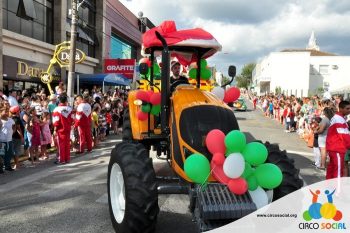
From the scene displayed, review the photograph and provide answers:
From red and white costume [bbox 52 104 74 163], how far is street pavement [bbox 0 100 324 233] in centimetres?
34

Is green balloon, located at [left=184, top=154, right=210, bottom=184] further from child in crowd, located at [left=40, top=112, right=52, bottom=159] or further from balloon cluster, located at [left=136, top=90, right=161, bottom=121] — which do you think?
child in crowd, located at [left=40, top=112, right=52, bottom=159]

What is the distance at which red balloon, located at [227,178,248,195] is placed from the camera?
12.8 ft

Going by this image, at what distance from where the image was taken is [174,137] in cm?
482

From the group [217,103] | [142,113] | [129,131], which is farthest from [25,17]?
[217,103]

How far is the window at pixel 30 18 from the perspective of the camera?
61.2ft

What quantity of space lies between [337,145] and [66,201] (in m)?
4.49

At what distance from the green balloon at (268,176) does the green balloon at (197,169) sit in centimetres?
53

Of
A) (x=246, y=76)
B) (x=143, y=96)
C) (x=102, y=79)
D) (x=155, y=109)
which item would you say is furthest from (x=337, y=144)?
(x=246, y=76)

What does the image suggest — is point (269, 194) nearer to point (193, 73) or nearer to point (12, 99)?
point (193, 73)

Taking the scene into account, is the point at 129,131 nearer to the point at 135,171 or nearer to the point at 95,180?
the point at 95,180

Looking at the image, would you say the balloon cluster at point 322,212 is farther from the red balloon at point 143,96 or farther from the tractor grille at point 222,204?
the red balloon at point 143,96

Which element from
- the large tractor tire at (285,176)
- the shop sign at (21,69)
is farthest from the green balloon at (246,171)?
the shop sign at (21,69)

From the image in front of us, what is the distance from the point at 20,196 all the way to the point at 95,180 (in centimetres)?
154

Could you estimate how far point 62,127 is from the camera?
9742 millimetres
